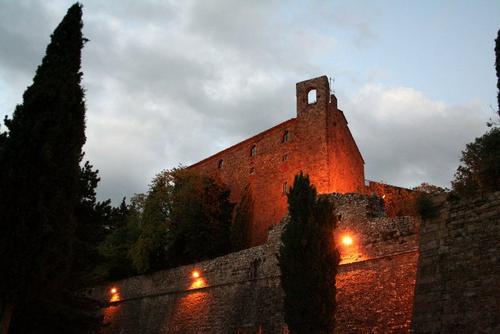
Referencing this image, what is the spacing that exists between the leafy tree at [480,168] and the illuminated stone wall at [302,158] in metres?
7.85

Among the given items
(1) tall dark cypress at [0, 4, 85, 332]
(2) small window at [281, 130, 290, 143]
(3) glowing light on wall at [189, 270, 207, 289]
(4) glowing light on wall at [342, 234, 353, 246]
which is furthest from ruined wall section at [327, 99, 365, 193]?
(1) tall dark cypress at [0, 4, 85, 332]

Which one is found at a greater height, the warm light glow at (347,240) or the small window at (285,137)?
the small window at (285,137)

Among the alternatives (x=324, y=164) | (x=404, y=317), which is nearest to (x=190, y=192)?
(x=324, y=164)

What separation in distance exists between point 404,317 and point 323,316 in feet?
7.63

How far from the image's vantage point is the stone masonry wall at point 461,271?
11312mm

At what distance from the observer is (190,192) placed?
31.1 m

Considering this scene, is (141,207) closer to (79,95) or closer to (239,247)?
(239,247)

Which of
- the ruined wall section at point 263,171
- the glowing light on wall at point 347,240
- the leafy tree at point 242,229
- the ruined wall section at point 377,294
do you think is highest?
the ruined wall section at point 263,171

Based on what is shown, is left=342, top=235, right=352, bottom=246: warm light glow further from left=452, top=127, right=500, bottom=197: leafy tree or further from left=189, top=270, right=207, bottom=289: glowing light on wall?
left=189, top=270, right=207, bottom=289: glowing light on wall

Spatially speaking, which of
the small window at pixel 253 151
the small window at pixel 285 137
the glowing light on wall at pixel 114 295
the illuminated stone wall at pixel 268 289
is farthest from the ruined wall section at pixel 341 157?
the glowing light on wall at pixel 114 295

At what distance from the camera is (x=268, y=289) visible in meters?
19.6

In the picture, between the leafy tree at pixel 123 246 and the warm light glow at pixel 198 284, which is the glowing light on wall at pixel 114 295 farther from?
the warm light glow at pixel 198 284

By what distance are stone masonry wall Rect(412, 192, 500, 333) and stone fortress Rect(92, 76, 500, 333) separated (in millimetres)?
24

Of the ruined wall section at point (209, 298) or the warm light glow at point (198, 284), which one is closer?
the ruined wall section at point (209, 298)
